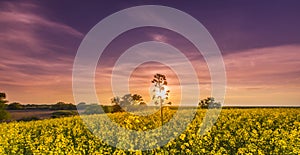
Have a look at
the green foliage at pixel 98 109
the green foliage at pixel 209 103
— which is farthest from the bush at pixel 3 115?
the green foliage at pixel 209 103

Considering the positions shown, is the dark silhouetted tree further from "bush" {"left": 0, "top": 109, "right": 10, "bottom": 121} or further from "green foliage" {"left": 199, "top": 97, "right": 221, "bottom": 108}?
"green foliage" {"left": 199, "top": 97, "right": 221, "bottom": 108}

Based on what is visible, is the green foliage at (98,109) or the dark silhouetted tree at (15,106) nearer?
the green foliage at (98,109)

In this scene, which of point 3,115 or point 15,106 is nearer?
point 3,115

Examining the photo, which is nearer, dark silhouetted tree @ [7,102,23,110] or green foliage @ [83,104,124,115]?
green foliage @ [83,104,124,115]

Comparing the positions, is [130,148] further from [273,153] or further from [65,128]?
[65,128]

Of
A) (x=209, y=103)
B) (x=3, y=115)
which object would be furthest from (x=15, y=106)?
(x=209, y=103)

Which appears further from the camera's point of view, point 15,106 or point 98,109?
point 15,106

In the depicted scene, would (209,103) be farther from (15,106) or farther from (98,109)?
(15,106)

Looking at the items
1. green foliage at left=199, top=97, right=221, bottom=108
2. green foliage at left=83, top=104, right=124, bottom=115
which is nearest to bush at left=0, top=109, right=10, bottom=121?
green foliage at left=83, top=104, right=124, bottom=115

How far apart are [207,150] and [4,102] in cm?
4741

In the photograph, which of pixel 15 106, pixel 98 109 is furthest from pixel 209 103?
pixel 15 106

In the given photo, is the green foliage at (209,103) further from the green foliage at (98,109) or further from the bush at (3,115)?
the bush at (3,115)

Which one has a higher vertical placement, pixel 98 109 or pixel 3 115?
pixel 98 109

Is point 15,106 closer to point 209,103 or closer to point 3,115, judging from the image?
point 3,115
